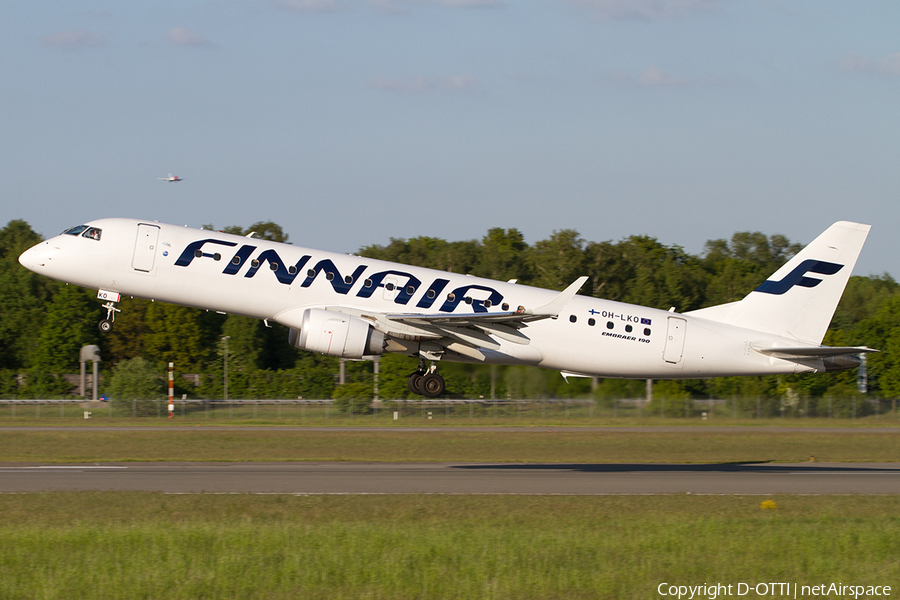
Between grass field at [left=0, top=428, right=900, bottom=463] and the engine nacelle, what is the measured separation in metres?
13.0

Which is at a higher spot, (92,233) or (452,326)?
(92,233)

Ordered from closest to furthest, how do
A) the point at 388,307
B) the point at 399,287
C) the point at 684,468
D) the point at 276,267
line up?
the point at 276,267, the point at 388,307, the point at 399,287, the point at 684,468

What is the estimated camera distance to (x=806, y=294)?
113 ft

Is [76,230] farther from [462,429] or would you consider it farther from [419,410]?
[419,410]

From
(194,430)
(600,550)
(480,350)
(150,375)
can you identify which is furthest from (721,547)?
(150,375)

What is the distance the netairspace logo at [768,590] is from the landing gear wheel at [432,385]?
14.8m

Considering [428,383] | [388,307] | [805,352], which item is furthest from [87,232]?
[805,352]

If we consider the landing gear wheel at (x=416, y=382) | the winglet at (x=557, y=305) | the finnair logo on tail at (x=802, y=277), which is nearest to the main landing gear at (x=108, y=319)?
the landing gear wheel at (x=416, y=382)

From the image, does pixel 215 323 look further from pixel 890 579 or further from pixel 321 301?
pixel 890 579

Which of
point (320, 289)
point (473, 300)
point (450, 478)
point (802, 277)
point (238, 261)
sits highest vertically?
point (802, 277)

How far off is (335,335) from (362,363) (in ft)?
144

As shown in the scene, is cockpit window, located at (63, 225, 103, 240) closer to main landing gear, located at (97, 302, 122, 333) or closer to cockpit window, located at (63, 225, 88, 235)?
cockpit window, located at (63, 225, 88, 235)

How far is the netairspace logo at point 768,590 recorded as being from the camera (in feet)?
51.3

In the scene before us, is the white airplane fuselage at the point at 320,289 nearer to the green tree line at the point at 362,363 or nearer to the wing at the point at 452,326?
the wing at the point at 452,326
